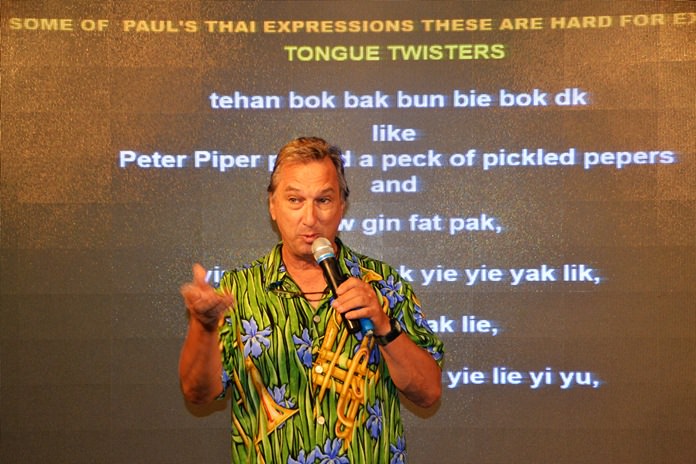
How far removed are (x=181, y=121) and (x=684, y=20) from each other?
7.21 ft

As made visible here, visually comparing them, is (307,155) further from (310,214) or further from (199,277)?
(199,277)

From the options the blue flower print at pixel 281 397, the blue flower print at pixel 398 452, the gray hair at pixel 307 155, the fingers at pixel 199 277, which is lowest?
the blue flower print at pixel 398 452

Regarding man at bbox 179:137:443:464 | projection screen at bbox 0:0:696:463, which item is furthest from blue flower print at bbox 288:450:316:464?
projection screen at bbox 0:0:696:463

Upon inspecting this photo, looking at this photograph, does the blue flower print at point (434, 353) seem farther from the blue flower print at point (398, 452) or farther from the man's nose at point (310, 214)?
the man's nose at point (310, 214)

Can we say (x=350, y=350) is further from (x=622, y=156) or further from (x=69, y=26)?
(x=69, y=26)

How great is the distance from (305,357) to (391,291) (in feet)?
1.01

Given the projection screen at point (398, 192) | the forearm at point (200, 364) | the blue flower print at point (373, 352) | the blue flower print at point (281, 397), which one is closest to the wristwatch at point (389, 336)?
Result: the blue flower print at point (373, 352)

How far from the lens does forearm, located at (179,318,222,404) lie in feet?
6.57

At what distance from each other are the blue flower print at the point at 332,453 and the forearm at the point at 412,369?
213 millimetres

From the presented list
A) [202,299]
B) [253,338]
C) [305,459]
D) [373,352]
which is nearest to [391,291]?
[373,352]

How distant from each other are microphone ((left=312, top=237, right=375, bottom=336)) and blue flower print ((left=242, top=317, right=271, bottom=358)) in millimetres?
262

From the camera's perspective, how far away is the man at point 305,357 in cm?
209

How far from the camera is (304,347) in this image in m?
2.13

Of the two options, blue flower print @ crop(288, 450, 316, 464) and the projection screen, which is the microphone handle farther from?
the projection screen
